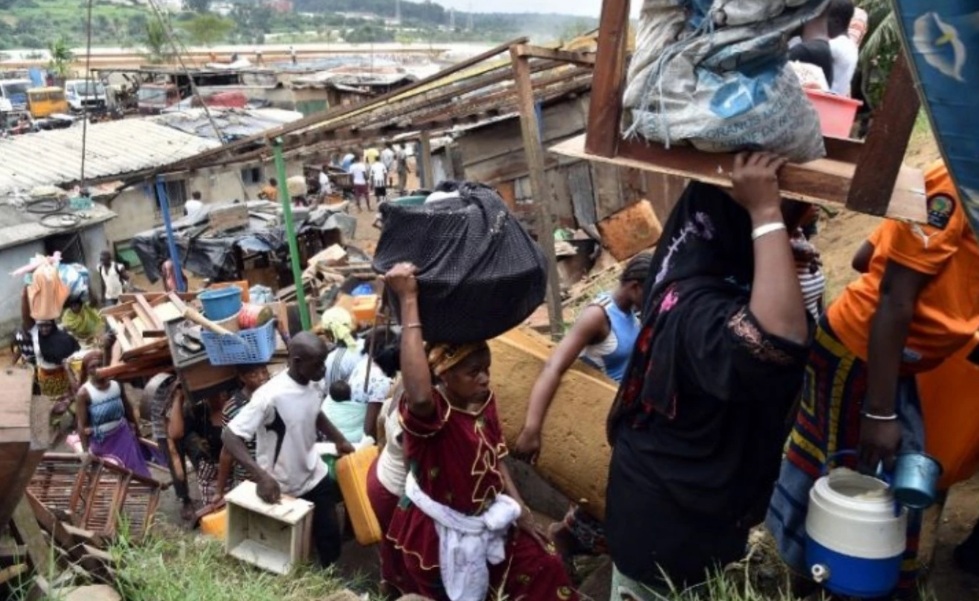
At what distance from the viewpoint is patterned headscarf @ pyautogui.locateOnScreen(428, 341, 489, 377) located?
109 inches

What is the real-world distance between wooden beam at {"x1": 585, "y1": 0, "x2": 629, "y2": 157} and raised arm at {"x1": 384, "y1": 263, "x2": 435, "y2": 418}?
759mm

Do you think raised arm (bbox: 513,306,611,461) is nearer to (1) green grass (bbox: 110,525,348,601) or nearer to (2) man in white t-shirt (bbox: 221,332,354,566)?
(1) green grass (bbox: 110,525,348,601)

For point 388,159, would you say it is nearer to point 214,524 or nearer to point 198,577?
point 214,524

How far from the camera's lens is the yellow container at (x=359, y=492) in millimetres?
4539

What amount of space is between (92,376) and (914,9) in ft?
21.7

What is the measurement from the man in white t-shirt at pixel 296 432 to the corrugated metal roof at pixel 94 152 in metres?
16.5

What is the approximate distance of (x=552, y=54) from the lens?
230 inches

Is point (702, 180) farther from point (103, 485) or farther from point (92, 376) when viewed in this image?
point (92, 376)

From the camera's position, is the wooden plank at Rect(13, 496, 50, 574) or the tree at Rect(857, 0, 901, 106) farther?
the tree at Rect(857, 0, 901, 106)

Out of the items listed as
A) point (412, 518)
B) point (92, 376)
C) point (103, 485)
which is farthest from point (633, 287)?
point (92, 376)

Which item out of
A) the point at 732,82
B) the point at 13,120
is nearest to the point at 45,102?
the point at 13,120

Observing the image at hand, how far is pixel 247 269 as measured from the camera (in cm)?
1527

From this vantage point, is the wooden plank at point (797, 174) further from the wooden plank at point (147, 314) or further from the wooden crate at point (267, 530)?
the wooden plank at point (147, 314)

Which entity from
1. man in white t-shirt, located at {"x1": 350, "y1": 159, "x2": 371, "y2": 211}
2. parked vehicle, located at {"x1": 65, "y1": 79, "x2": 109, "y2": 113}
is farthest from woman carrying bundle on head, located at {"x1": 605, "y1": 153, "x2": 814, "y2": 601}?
parked vehicle, located at {"x1": 65, "y1": 79, "x2": 109, "y2": 113}
